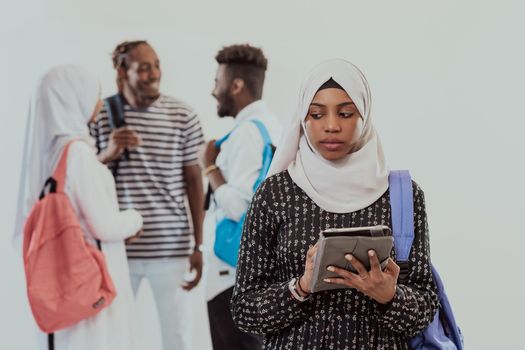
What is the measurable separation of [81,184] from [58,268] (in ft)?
1.14

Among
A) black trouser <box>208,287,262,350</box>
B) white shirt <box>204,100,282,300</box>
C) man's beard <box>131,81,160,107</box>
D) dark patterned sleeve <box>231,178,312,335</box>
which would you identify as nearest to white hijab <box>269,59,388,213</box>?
dark patterned sleeve <box>231,178,312,335</box>

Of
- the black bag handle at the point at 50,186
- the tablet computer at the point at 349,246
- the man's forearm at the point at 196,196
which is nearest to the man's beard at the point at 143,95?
the man's forearm at the point at 196,196

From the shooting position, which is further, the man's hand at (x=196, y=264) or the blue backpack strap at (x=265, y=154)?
the man's hand at (x=196, y=264)

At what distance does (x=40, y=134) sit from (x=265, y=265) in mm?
1745

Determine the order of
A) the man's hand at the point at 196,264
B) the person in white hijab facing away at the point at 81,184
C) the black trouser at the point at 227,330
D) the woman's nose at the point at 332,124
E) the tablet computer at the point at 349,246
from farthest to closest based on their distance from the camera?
1. the man's hand at the point at 196,264
2. the black trouser at the point at 227,330
3. the person in white hijab facing away at the point at 81,184
4. the woman's nose at the point at 332,124
5. the tablet computer at the point at 349,246

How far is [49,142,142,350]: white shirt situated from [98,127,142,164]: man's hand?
21.9 inches

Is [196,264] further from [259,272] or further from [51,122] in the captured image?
[259,272]

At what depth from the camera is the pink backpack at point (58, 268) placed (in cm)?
313

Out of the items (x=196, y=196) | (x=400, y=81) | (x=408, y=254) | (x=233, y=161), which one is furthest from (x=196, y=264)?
(x=408, y=254)

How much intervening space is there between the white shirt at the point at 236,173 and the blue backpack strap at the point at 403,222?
1465 millimetres

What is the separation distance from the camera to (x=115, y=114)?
3971 millimetres

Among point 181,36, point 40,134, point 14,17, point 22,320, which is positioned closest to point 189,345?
point 22,320

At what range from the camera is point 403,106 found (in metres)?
4.19

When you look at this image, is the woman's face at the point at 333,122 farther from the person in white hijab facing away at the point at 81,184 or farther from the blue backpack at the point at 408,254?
the person in white hijab facing away at the point at 81,184
